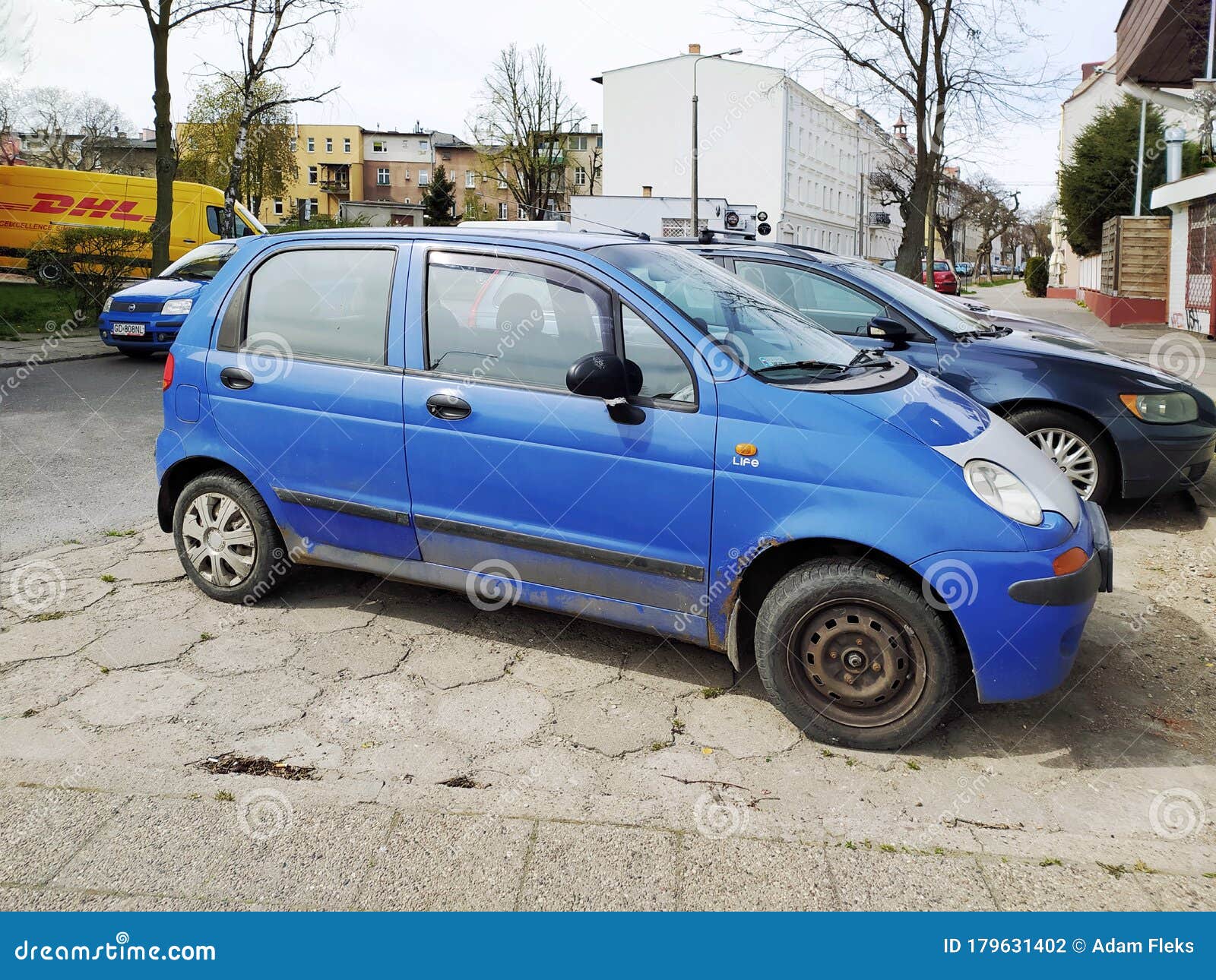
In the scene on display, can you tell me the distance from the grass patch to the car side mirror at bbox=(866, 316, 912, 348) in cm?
1559

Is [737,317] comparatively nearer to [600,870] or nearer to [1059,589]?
[1059,589]

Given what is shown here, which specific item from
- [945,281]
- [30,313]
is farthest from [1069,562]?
[945,281]

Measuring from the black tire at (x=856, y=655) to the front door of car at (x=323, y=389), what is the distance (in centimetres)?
172

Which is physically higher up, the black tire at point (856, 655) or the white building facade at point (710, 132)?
the white building facade at point (710, 132)

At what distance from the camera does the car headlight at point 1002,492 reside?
11.9 ft

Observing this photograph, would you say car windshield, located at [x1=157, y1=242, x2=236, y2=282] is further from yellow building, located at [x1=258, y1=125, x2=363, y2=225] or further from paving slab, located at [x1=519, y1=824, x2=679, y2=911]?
yellow building, located at [x1=258, y1=125, x2=363, y2=225]

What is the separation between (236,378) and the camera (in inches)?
195

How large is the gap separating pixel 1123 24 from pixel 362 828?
2926cm

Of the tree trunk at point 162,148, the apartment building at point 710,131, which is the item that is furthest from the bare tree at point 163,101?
the apartment building at point 710,131

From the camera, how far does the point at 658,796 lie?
3449mm

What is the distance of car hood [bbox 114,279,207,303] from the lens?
15117 millimetres

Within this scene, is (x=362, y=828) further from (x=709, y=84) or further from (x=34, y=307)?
(x=709, y=84)

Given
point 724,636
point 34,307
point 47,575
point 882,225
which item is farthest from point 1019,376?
point 882,225

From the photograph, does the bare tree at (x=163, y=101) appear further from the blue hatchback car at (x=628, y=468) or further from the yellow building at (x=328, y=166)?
the yellow building at (x=328, y=166)
